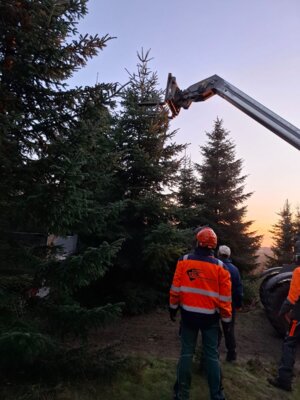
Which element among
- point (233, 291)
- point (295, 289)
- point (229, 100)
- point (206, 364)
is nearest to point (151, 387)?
point (206, 364)

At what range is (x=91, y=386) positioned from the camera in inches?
177

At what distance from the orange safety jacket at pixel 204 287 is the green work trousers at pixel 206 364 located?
1.04ft

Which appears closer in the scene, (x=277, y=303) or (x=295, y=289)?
(x=295, y=289)

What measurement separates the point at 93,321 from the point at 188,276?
4.72ft

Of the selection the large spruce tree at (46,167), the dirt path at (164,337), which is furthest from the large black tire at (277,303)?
the large spruce tree at (46,167)

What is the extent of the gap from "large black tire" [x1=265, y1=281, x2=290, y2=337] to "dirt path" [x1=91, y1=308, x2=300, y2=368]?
405 mm

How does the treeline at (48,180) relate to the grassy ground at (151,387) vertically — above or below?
above

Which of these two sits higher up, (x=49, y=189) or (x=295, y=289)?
(x=49, y=189)

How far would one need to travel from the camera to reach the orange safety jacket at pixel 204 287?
4.47m

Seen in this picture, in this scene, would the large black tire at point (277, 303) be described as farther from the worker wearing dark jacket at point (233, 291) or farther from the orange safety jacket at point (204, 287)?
the orange safety jacket at point (204, 287)

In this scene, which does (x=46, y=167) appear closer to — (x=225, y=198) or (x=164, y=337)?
(x=164, y=337)

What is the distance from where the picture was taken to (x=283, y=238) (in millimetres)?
27156

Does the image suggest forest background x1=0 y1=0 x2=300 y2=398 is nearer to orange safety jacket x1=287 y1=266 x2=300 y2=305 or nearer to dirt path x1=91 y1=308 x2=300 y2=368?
dirt path x1=91 y1=308 x2=300 y2=368

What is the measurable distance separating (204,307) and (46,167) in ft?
10.0
